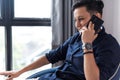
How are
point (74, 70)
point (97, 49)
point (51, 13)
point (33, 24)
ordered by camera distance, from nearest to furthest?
point (97, 49), point (74, 70), point (51, 13), point (33, 24)

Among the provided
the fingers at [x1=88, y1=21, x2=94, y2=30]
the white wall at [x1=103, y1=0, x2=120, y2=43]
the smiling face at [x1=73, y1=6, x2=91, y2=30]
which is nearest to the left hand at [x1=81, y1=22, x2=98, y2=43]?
the fingers at [x1=88, y1=21, x2=94, y2=30]

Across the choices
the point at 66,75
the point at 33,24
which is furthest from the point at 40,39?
the point at 66,75

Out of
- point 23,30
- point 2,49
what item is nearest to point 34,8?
point 23,30

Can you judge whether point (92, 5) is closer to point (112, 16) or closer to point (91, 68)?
point (91, 68)

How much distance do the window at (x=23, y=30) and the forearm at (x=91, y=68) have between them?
1279mm

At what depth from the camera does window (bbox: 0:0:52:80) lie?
2553mm

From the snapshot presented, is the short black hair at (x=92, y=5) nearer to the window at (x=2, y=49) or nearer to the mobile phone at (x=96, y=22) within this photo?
the mobile phone at (x=96, y=22)

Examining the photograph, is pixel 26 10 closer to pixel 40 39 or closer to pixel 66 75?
pixel 40 39

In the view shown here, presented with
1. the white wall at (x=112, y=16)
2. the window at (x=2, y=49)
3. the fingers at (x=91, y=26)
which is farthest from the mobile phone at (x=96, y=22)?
the window at (x=2, y=49)

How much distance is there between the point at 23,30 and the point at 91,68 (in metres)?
1.46

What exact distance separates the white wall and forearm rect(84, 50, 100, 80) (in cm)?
115

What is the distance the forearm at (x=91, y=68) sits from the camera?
1.36 meters

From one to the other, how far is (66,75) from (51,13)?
0.93 meters

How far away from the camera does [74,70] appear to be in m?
1.65
